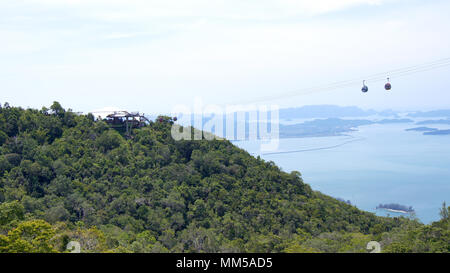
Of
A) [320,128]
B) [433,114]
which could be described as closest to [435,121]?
[433,114]

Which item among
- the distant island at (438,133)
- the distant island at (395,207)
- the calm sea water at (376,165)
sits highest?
the distant island at (438,133)

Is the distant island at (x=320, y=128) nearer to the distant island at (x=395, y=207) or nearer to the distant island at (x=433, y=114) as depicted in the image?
the distant island at (x=433, y=114)

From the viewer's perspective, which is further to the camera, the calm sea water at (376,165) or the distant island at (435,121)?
the distant island at (435,121)

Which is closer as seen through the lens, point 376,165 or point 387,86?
point 387,86

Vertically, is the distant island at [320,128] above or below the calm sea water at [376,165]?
above

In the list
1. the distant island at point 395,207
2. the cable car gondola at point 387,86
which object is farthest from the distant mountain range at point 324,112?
the cable car gondola at point 387,86

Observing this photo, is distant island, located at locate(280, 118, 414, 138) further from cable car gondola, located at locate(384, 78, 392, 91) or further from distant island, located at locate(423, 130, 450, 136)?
cable car gondola, located at locate(384, 78, 392, 91)

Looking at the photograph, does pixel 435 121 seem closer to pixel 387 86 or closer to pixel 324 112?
pixel 324 112
